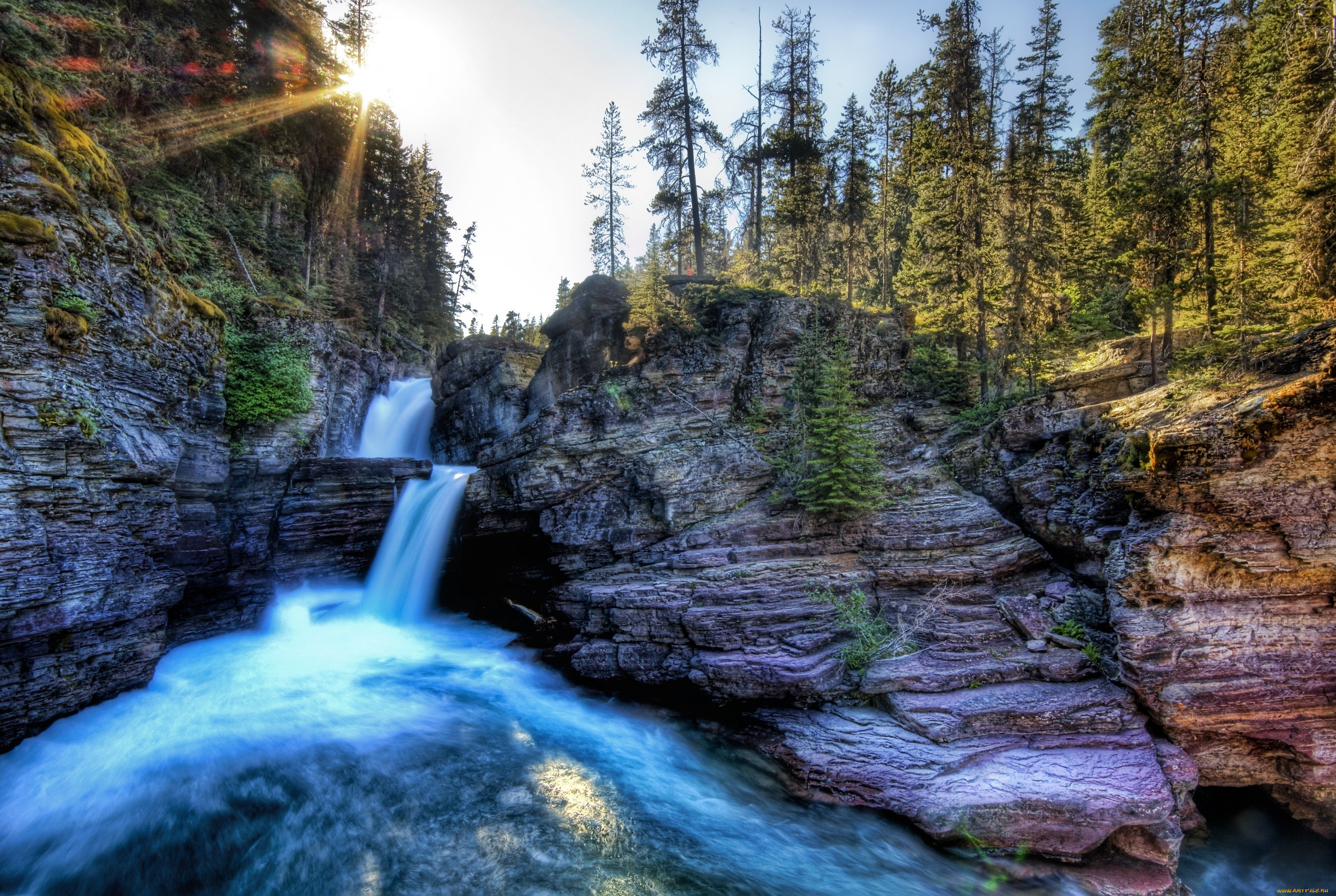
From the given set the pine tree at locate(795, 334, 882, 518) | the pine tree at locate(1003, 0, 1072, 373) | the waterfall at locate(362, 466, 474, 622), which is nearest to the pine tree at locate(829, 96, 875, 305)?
the pine tree at locate(1003, 0, 1072, 373)

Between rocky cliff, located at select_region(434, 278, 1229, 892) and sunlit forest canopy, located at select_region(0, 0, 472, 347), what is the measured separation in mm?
10515

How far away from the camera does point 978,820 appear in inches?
271

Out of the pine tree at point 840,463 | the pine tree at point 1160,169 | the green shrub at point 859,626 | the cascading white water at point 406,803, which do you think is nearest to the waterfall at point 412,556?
the cascading white water at point 406,803

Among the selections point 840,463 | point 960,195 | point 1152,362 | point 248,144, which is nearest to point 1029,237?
point 960,195

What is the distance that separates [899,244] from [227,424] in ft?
125

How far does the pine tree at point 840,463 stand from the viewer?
1162 centimetres

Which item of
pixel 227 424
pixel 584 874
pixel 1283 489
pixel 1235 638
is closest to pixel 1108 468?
pixel 1283 489

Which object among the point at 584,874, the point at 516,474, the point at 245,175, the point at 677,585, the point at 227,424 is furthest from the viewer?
the point at 245,175

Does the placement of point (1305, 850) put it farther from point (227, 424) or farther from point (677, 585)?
point (227, 424)

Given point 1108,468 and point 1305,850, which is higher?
point 1108,468

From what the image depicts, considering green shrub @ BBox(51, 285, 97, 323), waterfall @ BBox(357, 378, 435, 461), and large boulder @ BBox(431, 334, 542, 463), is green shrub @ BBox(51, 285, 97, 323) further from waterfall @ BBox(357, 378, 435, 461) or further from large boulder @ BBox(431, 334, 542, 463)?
large boulder @ BBox(431, 334, 542, 463)

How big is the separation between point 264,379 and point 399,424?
8.67m

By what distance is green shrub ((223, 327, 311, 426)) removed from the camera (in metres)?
13.2

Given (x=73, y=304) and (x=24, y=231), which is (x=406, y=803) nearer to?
(x=73, y=304)
